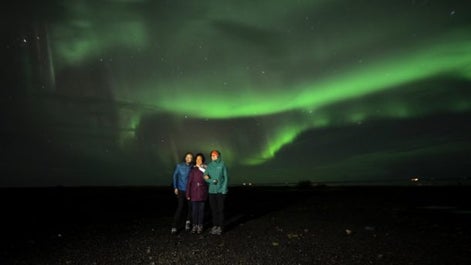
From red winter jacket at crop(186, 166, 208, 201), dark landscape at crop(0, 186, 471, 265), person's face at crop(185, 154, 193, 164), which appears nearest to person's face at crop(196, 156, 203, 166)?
red winter jacket at crop(186, 166, 208, 201)

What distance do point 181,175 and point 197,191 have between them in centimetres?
82

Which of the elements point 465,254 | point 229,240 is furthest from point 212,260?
point 465,254

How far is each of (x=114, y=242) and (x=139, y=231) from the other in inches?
82.3

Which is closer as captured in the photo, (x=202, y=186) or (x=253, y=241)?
(x=253, y=241)

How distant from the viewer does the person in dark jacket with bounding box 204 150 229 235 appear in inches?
456

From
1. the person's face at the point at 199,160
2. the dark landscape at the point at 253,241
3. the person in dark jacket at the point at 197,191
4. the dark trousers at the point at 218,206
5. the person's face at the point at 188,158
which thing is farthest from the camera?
the person's face at the point at 188,158

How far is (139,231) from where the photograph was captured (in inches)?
495

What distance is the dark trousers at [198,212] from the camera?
11.8 m

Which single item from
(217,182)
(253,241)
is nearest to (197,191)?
(217,182)

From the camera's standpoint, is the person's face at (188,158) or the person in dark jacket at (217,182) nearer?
the person in dark jacket at (217,182)

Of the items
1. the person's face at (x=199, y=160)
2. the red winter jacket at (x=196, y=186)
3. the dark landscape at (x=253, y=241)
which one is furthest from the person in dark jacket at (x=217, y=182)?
the dark landscape at (x=253, y=241)

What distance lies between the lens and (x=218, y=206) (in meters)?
11.7

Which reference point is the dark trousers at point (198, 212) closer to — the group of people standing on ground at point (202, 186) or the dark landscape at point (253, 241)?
the group of people standing on ground at point (202, 186)

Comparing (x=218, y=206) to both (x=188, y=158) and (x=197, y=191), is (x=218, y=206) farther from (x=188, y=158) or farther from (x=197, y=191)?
(x=188, y=158)
